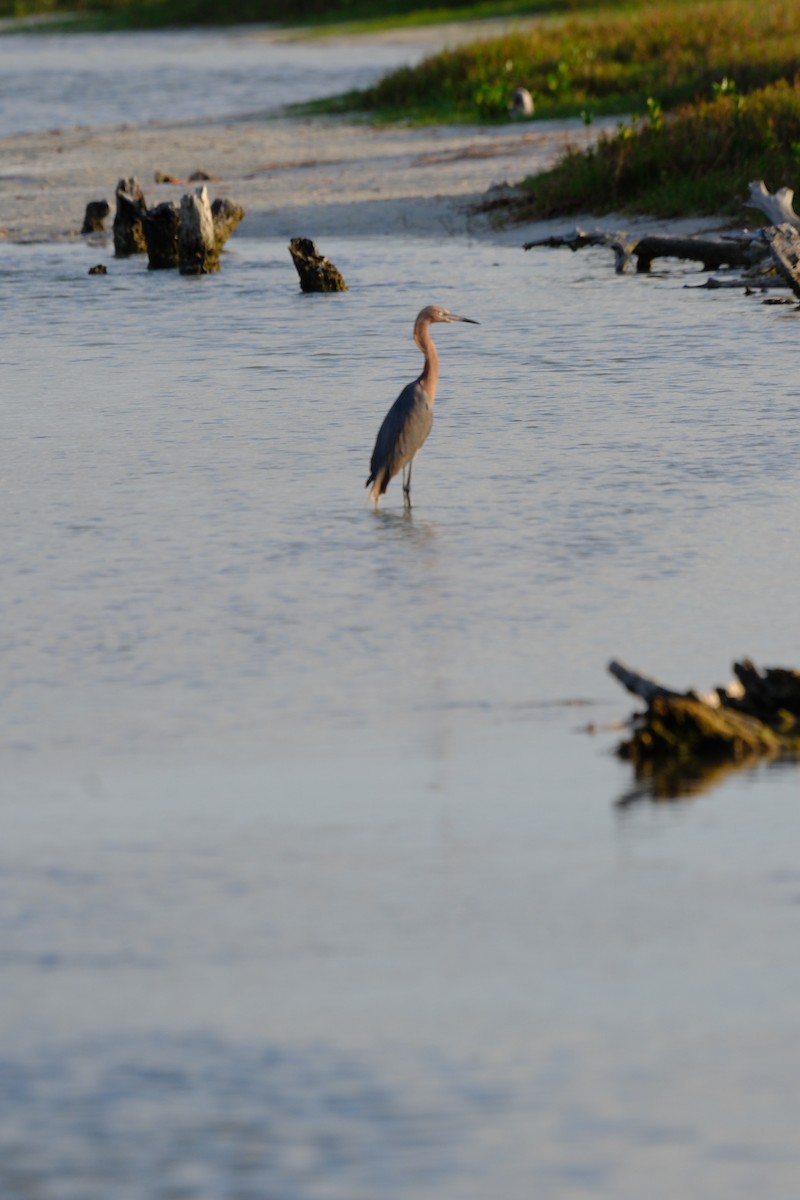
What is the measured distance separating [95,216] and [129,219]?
1867 millimetres

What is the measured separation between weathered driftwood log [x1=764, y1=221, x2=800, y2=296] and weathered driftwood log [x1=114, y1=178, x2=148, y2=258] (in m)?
7.13

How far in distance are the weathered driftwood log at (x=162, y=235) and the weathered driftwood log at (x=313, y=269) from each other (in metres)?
2.67

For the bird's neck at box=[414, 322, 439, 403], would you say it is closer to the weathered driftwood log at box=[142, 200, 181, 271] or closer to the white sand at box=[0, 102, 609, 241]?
the weathered driftwood log at box=[142, 200, 181, 271]

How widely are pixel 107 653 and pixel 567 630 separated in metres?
1.68

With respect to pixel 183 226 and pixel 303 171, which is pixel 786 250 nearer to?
pixel 183 226

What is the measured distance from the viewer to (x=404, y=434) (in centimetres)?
1016

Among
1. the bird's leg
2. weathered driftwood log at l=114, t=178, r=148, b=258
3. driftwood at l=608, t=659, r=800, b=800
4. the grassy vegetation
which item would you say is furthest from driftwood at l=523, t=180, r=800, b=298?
driftwood at l=608, t=659, r=800, b=800

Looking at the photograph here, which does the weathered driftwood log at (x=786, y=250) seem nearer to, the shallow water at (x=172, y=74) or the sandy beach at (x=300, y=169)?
the sandy beach at (x=300, y=169)

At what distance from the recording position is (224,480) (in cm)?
1089

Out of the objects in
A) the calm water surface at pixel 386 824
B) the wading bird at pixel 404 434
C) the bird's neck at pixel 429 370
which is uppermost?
the bird's neck at pixel 429 370

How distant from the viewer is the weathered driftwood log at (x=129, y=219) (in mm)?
21000

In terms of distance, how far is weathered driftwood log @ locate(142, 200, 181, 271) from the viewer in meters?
20.5

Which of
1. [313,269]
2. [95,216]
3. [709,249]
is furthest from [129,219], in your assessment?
[709,249]

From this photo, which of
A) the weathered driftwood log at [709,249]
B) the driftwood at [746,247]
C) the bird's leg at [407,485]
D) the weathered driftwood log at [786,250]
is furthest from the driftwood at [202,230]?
the bird's leg at [407,485]
